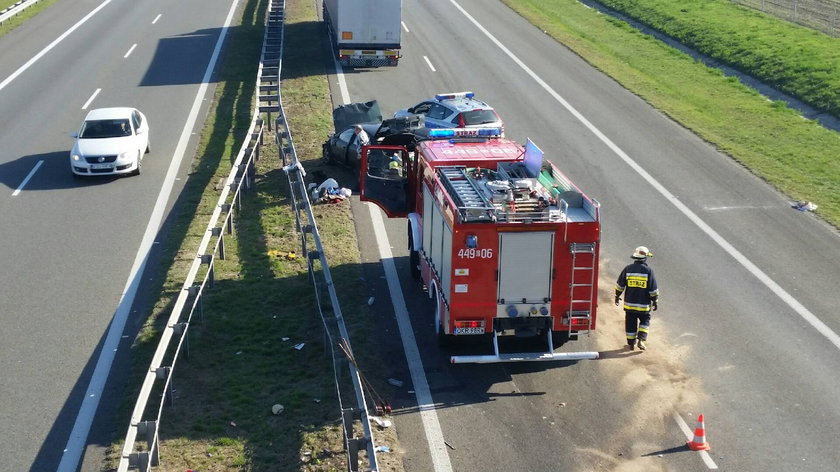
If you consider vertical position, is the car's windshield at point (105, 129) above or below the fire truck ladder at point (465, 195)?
below

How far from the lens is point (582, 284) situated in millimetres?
14672

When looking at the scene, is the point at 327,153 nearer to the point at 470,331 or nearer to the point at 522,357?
the point at 470,331

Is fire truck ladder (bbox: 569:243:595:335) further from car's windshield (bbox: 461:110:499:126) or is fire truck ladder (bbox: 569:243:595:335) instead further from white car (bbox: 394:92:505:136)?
car's windshield (bbox: 461:110:499:126)

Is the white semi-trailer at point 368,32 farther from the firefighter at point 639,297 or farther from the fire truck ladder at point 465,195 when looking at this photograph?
the firefighter at point 639,297

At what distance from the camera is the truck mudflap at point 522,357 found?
48.1 feet

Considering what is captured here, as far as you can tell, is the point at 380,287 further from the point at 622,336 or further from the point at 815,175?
the point at 815,175

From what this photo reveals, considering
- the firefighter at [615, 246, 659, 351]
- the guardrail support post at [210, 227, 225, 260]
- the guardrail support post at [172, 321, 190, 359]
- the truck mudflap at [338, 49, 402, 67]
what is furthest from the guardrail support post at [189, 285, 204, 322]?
the truck mudflap at [338, 49, 402, 67]

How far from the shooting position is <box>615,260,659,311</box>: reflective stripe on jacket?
15.5 meters

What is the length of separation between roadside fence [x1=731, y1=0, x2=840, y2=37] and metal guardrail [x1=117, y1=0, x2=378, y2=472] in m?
23.1

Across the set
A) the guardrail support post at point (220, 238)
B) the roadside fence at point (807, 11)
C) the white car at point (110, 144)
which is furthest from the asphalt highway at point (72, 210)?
the roadside fence at point (807, 11)

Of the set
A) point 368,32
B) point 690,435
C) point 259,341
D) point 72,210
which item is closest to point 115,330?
point 259,341

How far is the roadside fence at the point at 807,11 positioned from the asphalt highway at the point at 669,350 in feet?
53.1

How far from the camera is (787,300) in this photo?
1783cm

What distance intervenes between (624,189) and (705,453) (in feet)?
40.1
